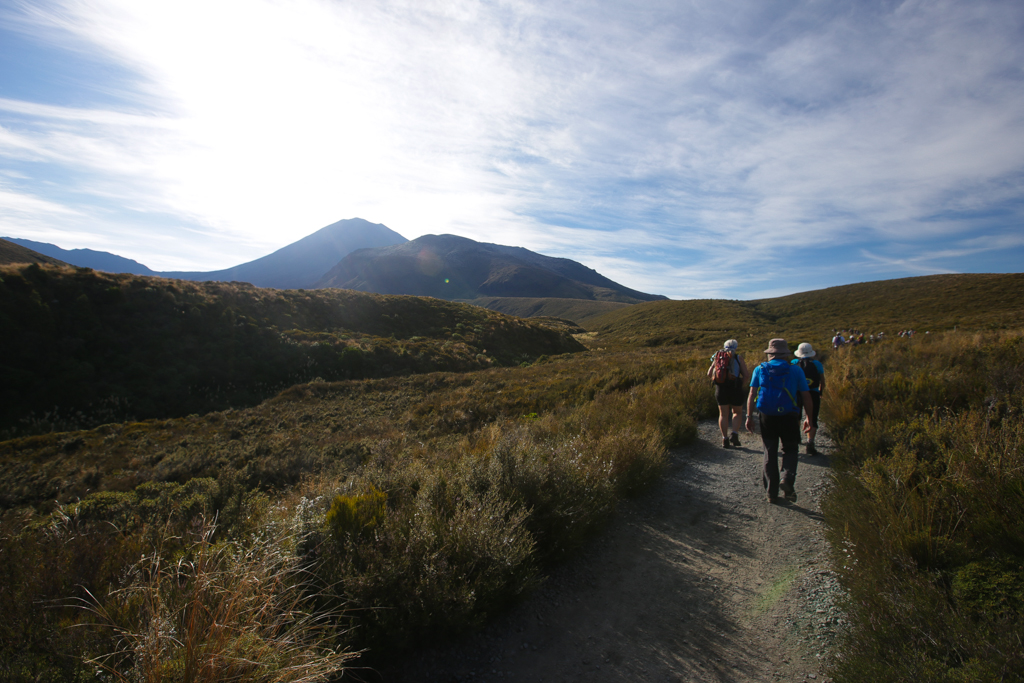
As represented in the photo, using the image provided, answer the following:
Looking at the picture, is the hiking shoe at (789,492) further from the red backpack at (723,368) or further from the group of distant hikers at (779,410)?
the red backpack at (723,368)

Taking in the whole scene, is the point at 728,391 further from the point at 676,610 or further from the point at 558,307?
the point at 558,307

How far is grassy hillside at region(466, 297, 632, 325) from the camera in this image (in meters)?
123

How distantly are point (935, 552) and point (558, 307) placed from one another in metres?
136

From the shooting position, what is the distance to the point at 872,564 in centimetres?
291

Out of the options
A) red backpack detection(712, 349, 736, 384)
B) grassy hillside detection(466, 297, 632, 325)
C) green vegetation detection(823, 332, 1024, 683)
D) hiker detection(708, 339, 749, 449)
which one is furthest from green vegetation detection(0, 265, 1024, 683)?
grassy hillside detection(466, 297, 632, 325)

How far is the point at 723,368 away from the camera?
690 cm

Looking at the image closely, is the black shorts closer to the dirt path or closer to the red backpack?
the red backpack

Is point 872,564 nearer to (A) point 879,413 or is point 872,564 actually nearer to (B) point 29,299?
(A) point 879,413

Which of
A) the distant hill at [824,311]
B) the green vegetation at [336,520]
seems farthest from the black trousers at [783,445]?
the distant hill at [824,311]

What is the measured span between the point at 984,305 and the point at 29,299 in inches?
3119

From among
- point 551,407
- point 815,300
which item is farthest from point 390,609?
point 815,300

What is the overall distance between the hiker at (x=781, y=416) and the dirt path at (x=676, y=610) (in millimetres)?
292

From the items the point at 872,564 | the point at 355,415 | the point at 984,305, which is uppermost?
the point at 984,305

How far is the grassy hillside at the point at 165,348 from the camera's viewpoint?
44.8ft
